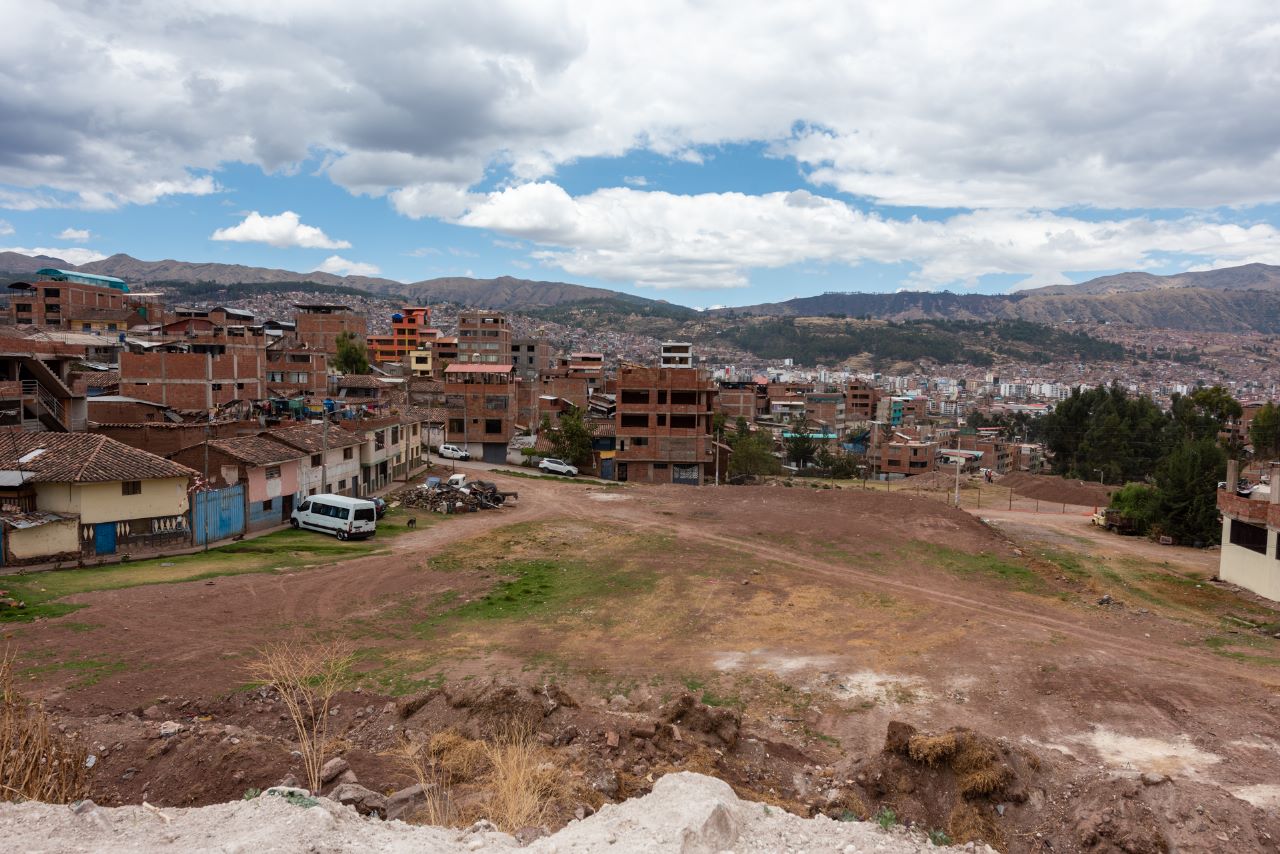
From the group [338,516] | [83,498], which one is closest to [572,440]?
[338,516]

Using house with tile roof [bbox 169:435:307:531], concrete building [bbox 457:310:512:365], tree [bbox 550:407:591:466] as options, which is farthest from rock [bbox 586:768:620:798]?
concrete building [bbox 457:310:512:365]

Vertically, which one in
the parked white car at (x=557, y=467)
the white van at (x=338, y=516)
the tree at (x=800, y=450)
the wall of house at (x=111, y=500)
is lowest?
the tree at (x=800, y=450)

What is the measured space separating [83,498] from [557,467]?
35983mm

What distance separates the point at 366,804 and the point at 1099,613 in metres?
23.2

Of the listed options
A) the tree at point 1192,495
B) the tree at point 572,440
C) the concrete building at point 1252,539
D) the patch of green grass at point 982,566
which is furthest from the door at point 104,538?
the tree at point 1192,495

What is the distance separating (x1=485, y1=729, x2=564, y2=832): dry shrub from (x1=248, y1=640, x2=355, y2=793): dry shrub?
7.53ft

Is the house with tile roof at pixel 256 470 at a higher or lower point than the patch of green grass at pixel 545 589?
higher

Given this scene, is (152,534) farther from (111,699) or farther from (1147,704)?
(1147,704)

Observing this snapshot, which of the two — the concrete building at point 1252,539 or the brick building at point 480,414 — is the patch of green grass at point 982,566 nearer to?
the concrete building at point 1252,539

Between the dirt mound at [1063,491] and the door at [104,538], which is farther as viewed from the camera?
the dirt mound at [1063,491]

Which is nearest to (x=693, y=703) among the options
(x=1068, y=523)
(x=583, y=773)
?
(x=583, y=773)

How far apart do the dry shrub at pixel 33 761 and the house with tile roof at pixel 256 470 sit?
21.3 metres

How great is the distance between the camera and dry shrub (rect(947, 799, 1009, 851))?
981 centimetres

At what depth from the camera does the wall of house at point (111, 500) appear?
75.8ft
